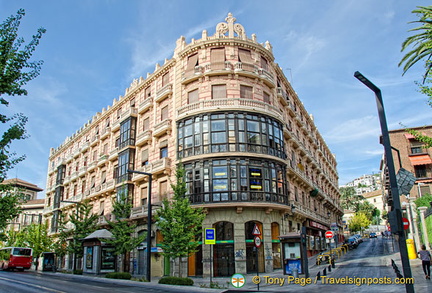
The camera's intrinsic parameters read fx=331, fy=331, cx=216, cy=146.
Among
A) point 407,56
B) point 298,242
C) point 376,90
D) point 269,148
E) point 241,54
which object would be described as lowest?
point 298,242

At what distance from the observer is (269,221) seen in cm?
2555

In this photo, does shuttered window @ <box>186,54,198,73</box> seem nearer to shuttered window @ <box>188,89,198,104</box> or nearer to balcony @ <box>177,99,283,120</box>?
shuttered window @ <box>188,89,198,104</box>

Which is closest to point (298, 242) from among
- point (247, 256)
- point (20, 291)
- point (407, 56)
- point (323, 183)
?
point (247, 256)

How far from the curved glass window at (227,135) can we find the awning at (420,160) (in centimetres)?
3242

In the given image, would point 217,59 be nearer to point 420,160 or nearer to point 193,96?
point 193,96

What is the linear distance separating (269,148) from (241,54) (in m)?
8.50

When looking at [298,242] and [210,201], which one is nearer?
[298,242]

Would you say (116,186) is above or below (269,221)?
above

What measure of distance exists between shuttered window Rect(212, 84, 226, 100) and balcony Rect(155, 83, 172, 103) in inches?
198

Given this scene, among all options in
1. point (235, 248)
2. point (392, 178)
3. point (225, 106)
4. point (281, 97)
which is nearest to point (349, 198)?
point (281, 97)

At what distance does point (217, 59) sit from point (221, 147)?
26.0ft

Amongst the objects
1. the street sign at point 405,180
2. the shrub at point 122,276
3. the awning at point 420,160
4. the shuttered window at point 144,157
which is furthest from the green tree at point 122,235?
the awning at point 420,160

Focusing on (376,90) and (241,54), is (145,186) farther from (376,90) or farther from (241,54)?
(376,90)

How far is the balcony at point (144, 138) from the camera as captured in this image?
104 ft
